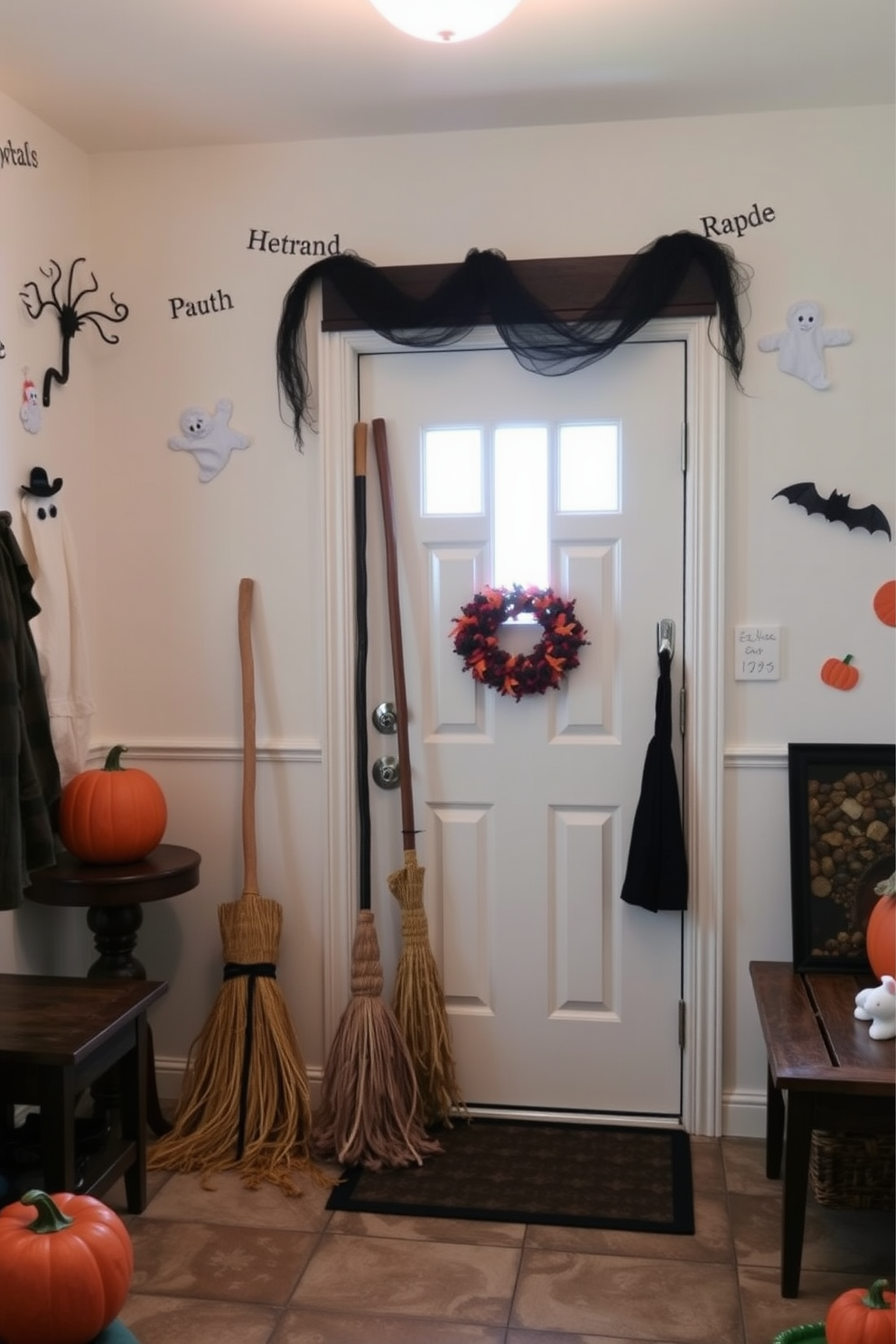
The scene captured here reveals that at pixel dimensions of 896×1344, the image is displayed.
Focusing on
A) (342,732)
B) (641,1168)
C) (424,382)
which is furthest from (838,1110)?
(424,382)

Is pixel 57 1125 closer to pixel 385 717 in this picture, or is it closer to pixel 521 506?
Result: pixel 385 717

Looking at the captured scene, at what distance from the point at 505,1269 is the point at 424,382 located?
204cm

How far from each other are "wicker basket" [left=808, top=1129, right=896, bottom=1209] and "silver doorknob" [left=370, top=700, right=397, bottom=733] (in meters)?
1.36

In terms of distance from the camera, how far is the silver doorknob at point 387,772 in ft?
10.1

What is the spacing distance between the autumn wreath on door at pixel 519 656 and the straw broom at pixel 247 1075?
597mm

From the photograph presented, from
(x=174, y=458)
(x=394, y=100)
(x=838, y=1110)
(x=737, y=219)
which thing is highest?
(x=394, y=100)

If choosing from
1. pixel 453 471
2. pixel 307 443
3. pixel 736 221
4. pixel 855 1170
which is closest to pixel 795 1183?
pixel 855 1170

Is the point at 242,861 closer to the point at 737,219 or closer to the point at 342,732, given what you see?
the point at 342,732

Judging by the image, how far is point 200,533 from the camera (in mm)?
3129

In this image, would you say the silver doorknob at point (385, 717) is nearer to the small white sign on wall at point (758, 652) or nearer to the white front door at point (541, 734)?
the white front door at point (541, 734)

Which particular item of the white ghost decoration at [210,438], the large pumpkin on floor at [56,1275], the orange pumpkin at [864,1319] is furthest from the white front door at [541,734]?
the large pumpkin on floor at [56,1275]

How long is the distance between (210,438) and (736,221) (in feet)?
4.62

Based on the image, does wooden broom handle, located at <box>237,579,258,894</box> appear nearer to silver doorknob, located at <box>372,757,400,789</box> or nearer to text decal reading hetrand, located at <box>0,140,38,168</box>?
silver doorknob, located at <box>372,757,400,789</box>

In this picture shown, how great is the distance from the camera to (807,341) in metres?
2.85
